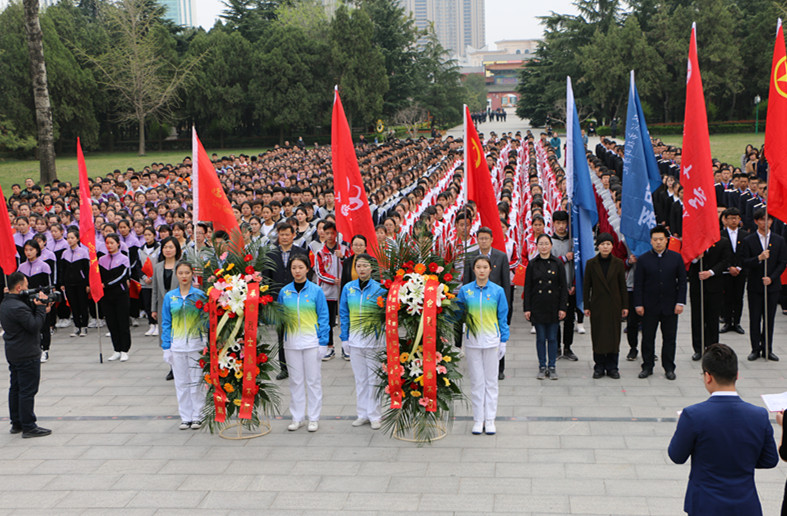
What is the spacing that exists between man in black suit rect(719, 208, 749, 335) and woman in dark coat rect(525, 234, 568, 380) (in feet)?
6.83

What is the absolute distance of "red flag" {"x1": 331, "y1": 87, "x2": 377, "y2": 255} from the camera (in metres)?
7.86

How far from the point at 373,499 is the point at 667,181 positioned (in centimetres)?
1053

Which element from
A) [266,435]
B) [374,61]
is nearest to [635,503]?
[266,435]

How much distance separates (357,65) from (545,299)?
131 feet

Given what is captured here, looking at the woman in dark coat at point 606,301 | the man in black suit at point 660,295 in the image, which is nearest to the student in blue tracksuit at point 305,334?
the woman in dark coat at point 606,301

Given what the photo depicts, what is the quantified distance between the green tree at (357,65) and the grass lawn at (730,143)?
17267 millimetres

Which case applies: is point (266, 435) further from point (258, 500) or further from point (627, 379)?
point (627, 379)

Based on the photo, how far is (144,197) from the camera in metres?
16.3

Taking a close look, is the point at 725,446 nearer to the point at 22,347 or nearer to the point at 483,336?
the point at 483,336

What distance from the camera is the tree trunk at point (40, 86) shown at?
20.2 metres

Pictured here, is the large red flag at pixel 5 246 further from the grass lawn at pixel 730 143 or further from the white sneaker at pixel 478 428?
the grass lawn at pixel 730 143

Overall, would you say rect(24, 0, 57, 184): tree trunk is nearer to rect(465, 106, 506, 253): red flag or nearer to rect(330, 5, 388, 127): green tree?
rect(465, 106, 506, 253): red flag

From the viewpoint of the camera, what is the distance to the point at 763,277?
27.2 ft

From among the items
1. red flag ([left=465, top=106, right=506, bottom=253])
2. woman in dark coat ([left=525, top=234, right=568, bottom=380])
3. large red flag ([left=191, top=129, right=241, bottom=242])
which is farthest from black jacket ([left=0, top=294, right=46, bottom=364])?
woman in dark coat ([left=525, top=234, right=568, bottom=380])
